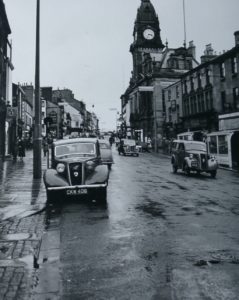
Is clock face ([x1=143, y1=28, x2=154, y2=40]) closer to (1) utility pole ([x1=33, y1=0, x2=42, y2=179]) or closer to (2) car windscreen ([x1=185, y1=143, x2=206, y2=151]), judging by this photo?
(2) car windscreen ([x1=185, y1=143, x2=206, y2=151])

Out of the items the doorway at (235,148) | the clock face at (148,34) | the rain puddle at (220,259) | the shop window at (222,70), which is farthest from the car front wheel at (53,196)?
the clock face at (148,34)

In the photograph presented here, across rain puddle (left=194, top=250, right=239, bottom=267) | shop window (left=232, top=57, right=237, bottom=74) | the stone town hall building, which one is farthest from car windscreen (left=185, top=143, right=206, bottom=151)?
the stone town hall building

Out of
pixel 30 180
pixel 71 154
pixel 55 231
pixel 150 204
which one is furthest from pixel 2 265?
pixel 30 180

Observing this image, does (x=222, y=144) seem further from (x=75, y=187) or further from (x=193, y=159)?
(x=75, y=187)

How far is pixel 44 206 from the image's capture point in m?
10.6

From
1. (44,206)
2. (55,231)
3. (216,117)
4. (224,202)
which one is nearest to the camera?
(55,231)

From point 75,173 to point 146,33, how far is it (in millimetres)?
84482

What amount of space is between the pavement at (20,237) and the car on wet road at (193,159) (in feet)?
33.9

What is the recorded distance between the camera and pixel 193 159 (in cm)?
2142

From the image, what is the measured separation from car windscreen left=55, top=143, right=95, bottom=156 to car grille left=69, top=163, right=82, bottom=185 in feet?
4.37

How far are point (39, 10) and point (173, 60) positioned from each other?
58144 mm

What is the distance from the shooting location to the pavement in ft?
15.7

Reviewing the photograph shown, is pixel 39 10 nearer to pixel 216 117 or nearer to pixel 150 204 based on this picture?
pixel 150 204

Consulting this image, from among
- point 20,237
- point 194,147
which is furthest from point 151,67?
point 20,237
